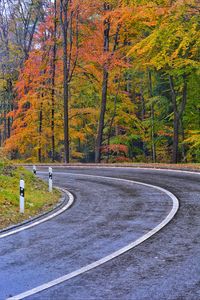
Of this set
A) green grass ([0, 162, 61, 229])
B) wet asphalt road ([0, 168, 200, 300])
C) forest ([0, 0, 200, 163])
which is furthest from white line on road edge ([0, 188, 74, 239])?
forest ([0, 0, 200, 163])

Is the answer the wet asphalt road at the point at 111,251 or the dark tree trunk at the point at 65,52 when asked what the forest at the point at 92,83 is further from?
the wet asphalt road at the point at 111,251

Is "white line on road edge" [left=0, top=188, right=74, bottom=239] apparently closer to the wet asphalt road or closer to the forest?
the wet asphalt road

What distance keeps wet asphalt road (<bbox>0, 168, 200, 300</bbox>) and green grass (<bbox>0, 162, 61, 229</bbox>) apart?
3.65ft

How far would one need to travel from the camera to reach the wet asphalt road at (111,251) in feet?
18.4

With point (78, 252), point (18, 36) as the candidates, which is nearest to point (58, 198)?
point (78, 252)

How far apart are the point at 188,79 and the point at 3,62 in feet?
65.1

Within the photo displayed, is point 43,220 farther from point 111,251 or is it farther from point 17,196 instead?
point 111,251

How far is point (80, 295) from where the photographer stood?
Answer: 213 inches

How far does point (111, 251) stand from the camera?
739 cm

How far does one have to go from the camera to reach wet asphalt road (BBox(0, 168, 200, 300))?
5605 millimetres

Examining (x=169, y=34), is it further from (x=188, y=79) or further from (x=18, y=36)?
(x=18, y=36)

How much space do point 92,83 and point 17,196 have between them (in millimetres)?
20239

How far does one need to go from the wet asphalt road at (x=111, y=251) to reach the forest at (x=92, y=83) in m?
14.7

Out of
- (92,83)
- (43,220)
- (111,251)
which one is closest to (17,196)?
(43,220)
